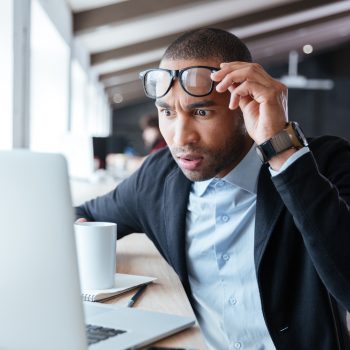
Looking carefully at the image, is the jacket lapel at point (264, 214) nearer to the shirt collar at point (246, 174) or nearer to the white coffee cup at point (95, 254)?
the shirt collar at point (246, 174)

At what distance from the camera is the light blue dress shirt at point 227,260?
121 centimetres

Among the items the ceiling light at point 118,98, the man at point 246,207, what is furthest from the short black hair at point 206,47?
the ceiling light at point 118,98

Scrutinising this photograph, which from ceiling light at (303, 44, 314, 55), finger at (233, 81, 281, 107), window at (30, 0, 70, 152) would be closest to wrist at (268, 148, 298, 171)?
finger at (233, 81, 281, 107)

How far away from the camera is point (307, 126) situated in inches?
679

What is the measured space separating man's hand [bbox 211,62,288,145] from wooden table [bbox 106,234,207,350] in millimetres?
348

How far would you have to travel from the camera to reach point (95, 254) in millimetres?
1096

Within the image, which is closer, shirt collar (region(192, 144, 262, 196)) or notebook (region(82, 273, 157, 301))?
notebook (region(82, 273, 157, 301))

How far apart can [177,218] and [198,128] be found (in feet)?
0.73

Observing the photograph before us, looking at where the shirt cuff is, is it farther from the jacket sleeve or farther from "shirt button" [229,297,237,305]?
"shirt button" [229,297,237,305]

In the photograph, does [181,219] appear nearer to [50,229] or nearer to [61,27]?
[50,229]

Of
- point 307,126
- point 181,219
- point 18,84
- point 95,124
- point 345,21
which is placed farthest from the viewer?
point 307,126

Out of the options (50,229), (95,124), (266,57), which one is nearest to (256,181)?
(50,229)

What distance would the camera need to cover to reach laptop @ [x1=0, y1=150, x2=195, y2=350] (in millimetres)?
669

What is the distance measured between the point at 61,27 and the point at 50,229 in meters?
4.84
